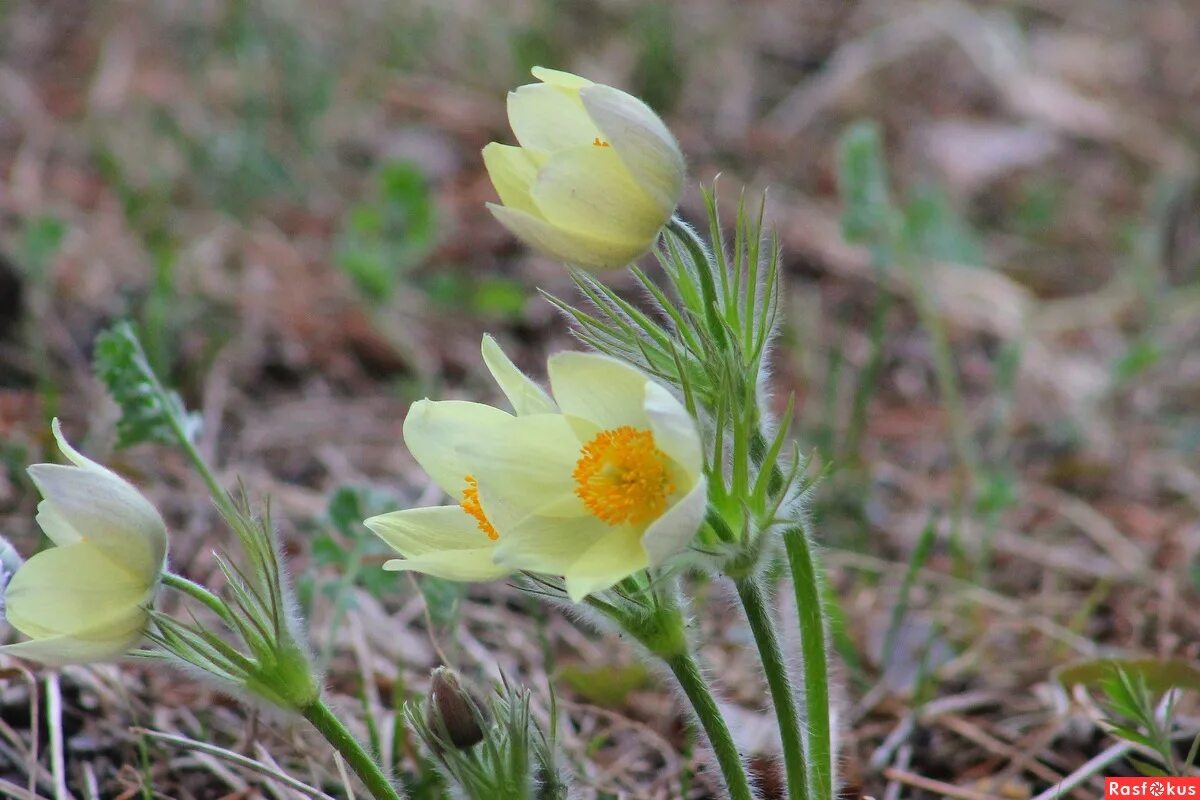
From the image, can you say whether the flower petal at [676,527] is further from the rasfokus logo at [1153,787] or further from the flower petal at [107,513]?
the rasfokus logo at [1153,787]

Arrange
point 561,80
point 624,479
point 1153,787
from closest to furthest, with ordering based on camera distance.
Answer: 1. point 624,479
2. point 561,80
3. point 1153,787

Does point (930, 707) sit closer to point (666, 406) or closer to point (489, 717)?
point (489, 717)

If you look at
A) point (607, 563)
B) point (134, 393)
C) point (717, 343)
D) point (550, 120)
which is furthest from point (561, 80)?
point (134, 393)

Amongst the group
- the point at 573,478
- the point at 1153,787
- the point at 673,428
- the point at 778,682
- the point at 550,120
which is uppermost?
the point at 550,120

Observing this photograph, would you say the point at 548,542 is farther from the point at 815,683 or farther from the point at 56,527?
the point at 56,527

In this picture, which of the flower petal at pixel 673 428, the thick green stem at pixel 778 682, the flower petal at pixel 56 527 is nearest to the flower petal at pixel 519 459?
the flower petal at pixel 673 428

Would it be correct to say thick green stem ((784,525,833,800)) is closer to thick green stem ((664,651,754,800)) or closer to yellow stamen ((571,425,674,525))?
thick green stem ((664,651,754,800))

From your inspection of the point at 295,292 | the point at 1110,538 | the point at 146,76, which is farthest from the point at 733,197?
the point at 146,76
